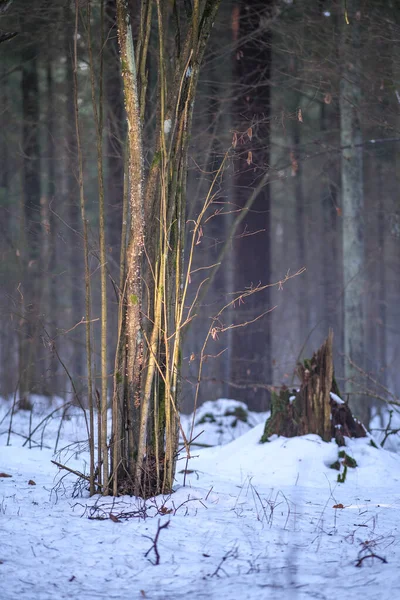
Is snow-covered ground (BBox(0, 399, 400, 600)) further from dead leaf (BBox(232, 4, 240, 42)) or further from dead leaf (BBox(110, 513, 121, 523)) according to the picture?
dead leaf (BBox(232, 4, 240, 42))

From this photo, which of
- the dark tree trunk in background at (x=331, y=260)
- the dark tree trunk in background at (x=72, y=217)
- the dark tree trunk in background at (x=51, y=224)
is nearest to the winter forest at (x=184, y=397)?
the dark tree trunk in background at (x=72, y=217)

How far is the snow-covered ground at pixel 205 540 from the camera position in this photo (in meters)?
2.57

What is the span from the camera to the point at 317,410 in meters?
6.22

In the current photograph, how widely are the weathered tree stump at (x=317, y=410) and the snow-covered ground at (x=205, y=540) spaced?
29.9 inches

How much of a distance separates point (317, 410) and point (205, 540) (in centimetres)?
324

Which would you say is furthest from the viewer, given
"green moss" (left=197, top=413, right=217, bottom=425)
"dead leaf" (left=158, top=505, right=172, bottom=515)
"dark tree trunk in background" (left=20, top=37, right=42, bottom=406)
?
"dark tree trunk in background" (left=20, top=37, right=42, bottom=406)

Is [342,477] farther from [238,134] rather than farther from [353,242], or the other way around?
[353,242]

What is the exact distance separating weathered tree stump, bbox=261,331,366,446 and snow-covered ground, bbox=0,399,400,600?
76 centimetres

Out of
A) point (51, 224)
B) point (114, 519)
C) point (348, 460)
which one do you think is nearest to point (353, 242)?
point (348, 460)

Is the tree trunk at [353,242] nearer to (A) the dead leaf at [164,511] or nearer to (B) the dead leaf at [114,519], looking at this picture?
(A) the dead leaf at [164,511]

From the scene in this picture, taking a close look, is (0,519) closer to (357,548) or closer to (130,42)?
(357,548)

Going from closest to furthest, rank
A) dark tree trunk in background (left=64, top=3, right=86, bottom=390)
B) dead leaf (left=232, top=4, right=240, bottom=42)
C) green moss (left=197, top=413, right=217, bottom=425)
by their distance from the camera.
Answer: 1. dark tree trunk in background (left=64, top=3, right=86, bottom=390)
2. green moss (left=197, top=413, right=217, bottom=425)
3. dead leaf (left=232, top=4, right=240, bottom=42)

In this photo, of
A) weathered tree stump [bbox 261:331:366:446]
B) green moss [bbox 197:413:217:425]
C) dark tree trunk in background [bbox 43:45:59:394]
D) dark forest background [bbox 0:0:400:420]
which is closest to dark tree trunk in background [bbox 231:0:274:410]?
dark forest background [bbox 0:0:400:420]

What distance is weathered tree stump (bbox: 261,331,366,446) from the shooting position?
620cm
